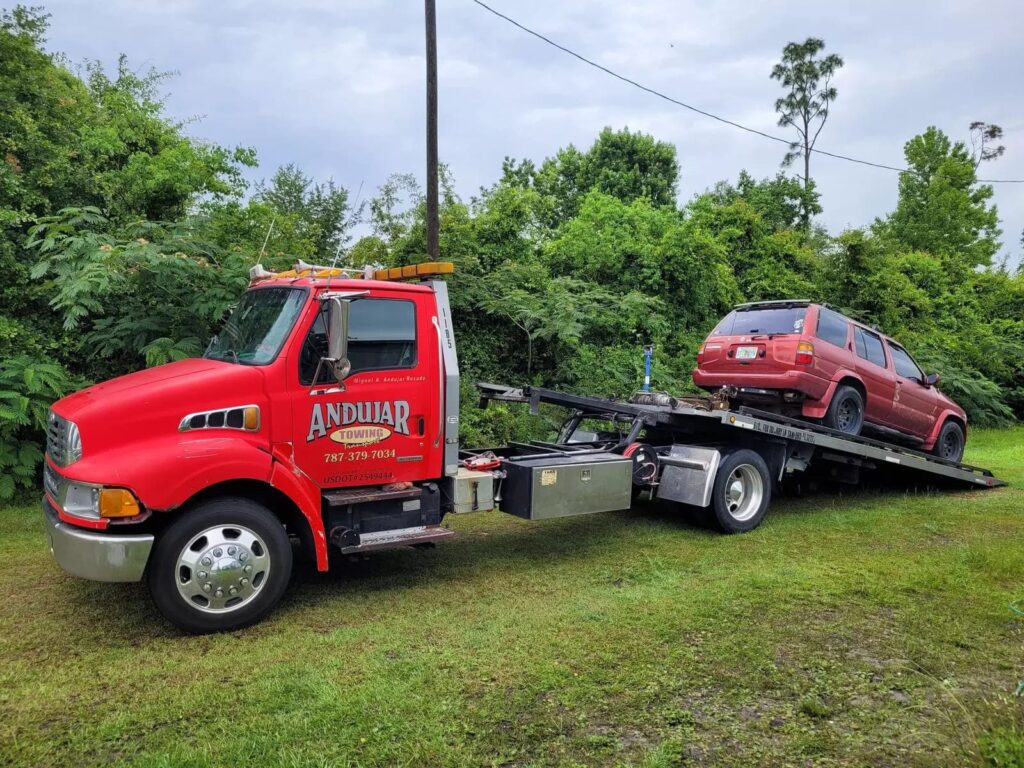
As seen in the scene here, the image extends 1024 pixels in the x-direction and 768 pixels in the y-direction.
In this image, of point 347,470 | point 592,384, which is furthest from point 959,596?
point 592,384

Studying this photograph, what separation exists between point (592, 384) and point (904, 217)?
25044 millimetres

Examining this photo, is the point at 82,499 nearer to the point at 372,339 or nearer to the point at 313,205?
the point at 372,339

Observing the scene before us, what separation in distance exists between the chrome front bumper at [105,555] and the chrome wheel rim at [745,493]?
17.3 feet

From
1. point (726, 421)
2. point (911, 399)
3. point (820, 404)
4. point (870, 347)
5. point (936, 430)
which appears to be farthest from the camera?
point (936, 430)

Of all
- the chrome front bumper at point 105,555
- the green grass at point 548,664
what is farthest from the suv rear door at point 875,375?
the chrome front bumper at point 105,555

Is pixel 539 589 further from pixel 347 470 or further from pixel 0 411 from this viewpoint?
pixel 0 411

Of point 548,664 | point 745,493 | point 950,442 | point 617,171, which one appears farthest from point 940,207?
point 548,664

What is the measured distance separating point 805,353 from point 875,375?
1534mm

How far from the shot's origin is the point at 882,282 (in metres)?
19.0

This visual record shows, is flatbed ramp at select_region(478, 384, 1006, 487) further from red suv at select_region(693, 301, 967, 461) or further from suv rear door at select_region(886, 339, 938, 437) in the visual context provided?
suv rear door at select_region(886, 339, 938, 437)

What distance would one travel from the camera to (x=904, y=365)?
9.55 meters

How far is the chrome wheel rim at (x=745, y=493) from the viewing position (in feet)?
24.2

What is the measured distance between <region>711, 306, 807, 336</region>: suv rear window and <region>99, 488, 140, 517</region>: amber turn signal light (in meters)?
6.59

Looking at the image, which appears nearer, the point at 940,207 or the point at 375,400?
the point at 375,400
